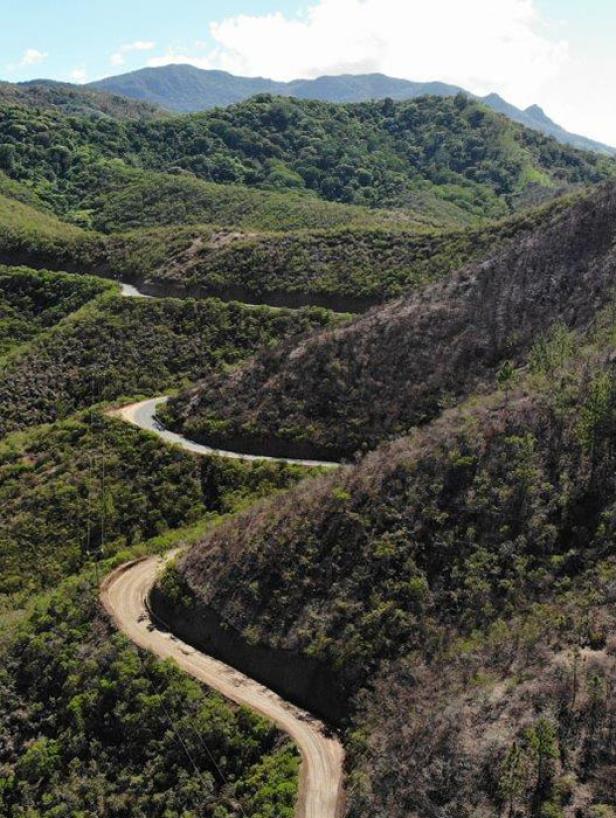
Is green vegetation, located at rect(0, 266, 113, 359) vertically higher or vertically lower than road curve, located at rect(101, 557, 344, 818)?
higher

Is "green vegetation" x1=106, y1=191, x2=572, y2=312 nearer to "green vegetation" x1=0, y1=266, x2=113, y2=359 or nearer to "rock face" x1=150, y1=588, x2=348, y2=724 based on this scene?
"green vegetation" x1=0, y1=266, x2=113, y2=359

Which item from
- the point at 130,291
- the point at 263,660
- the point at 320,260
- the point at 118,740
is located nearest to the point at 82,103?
the point at 130,291

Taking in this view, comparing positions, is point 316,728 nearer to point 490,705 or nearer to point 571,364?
point 490,705

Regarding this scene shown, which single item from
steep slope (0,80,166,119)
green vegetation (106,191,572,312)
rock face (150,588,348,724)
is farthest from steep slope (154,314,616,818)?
steep slope (0,80,166,119)

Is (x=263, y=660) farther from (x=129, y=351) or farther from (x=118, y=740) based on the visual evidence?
(x=129, y=351)

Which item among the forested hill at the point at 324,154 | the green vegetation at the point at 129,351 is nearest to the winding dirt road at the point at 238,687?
the green vegetation at the point at 129,351

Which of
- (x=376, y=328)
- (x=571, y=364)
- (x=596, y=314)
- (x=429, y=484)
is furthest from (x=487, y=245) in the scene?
(x=429, y=484)
